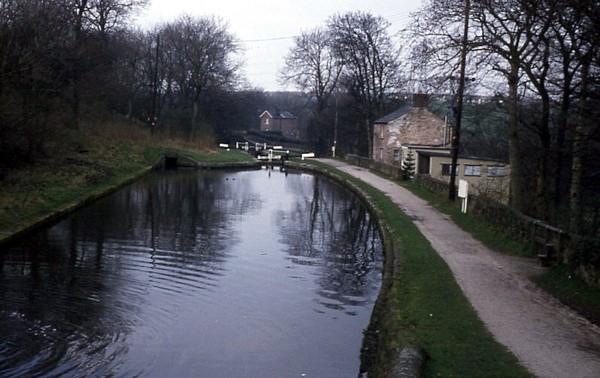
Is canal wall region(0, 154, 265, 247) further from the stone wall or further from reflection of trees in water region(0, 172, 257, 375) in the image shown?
the stone wall

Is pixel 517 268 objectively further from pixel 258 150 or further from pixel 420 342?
pixel 258 150

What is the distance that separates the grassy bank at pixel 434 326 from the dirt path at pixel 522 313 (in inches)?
8.8

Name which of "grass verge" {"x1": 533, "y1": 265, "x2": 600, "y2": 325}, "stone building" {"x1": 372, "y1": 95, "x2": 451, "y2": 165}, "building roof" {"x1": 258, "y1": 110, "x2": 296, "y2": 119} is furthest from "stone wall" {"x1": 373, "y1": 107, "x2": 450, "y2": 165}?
"building roof" {"x1": 258, "y1": 110, "x2": 296, "y2": 119}

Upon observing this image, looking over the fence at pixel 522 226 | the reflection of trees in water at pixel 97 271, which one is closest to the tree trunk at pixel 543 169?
the fence at pixel 522 226

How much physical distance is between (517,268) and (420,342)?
225 inches

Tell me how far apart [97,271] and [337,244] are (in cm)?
718

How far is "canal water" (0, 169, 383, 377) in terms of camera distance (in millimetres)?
9047

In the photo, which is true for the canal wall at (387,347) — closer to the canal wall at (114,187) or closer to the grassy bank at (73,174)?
the canal wall at (114,187)

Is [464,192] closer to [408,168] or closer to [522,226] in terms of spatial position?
[522,226]

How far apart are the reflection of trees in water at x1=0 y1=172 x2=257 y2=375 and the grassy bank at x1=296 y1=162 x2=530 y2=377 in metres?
3.66

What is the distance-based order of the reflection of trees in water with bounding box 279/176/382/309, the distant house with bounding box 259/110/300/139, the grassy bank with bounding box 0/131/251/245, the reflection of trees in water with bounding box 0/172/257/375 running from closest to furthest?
1. the reflection of trees in water with bounding box 0/172/257/375
2. the reflection of trees in water with bounding box 279/176/382/309
3. the grassy bank with bounding box 0/131/251/245
4. the distant house with bounding box 259/110/300/139

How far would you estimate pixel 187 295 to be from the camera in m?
12.4

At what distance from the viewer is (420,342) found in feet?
28.3

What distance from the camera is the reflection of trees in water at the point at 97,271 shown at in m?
9.45
